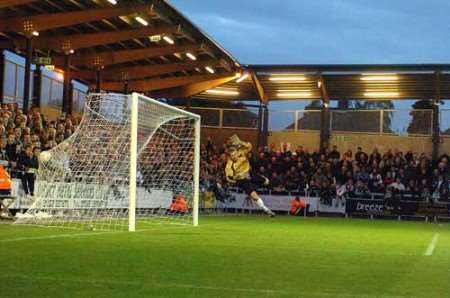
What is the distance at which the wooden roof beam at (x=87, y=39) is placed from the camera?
28.3 meters

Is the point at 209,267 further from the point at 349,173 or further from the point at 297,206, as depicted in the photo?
the point at 349,173

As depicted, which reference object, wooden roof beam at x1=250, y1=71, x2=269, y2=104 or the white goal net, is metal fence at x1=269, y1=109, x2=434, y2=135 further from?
the white goal net

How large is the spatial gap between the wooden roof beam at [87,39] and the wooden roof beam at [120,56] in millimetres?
2350

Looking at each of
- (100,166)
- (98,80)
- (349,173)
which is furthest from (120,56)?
(100,166)

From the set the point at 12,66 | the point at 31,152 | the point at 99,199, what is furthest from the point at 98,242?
the point at 12,66

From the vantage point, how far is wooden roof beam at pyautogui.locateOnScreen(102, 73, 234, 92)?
125 feet

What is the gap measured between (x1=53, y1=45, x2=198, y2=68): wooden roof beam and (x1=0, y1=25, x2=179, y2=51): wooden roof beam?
235cm

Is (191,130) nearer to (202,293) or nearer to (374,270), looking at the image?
(374,270)

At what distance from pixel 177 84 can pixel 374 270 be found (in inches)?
1203

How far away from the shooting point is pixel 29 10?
89.0ft

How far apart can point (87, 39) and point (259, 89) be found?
1161 centimetres

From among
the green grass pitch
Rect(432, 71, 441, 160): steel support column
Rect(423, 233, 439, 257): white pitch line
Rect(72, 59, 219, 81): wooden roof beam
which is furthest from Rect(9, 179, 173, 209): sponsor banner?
Rect(432, 71, 441, 160): steel support column

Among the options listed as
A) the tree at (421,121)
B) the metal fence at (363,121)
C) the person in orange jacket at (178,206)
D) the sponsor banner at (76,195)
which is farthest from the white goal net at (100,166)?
the tree at (421,121)

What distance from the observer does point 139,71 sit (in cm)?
3625
